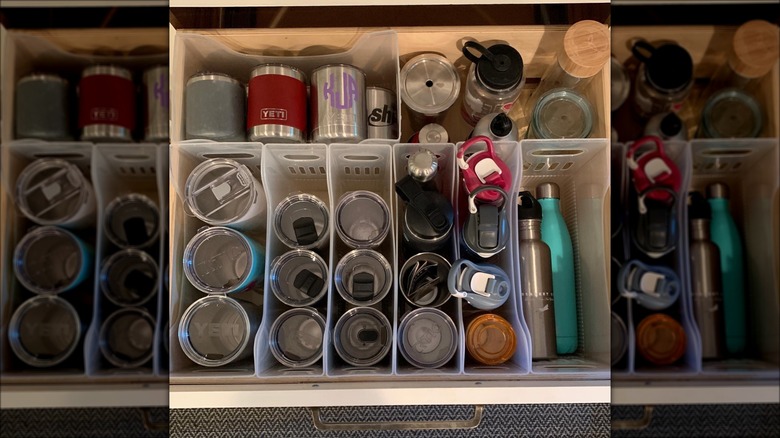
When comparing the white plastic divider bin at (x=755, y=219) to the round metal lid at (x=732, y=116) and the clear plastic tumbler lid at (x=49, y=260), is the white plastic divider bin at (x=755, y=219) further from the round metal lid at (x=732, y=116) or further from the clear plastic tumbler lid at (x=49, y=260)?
the clear plastic tumbler lid at (x=49, y=260)

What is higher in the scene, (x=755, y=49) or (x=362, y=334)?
(x=755, y=49)

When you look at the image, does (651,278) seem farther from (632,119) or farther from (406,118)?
(406,118)

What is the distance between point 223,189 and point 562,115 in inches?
26.2

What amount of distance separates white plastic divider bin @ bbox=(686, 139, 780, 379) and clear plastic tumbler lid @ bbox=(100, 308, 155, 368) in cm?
64

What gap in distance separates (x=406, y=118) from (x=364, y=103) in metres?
0.14

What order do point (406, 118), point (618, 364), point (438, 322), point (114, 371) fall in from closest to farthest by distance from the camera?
point (114, 371), point (618, 364), point (438, 322), point (406, 118)

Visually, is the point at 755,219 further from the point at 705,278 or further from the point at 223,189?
the point at 223,189

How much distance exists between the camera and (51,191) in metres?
0.59

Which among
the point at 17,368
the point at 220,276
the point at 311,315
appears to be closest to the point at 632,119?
the point at 311,315

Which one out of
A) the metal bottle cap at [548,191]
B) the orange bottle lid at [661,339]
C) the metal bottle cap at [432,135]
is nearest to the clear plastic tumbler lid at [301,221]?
the metal bottle cap at [432,135]

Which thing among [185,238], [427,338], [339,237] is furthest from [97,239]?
[427,338]

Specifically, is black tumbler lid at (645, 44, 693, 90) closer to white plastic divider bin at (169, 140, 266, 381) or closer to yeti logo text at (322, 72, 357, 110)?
yeti logo text at (322, 72, 357, 110)

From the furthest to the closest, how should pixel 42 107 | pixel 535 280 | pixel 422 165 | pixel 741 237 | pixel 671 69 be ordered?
1. pixel 535 280
2. pixel 422 165
3. pixel 671 69
4. pixel 741 237
5. pixel 42 107

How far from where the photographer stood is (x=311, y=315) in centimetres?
94
